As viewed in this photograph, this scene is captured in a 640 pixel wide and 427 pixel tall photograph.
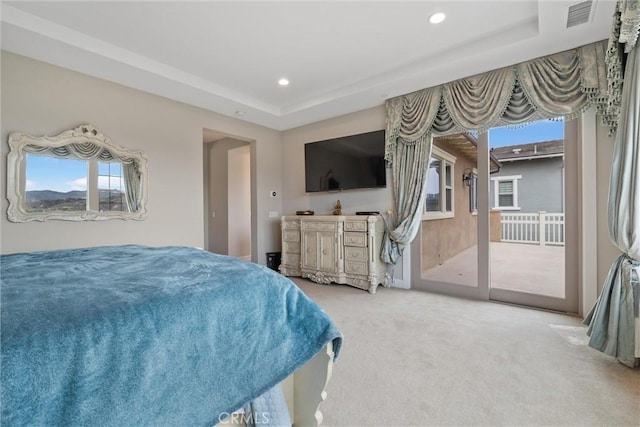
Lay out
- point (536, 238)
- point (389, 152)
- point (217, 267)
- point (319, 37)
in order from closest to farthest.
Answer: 1. point (217, 267)
2. point (319, 37)
3. point (536, 238)
4. point (389, 152)

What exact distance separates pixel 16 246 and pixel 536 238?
551cm

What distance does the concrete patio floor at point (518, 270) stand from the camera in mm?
3156

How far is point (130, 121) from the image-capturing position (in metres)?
3.30

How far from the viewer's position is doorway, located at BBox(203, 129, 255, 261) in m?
5.95

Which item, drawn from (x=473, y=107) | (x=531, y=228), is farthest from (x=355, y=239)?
(x=531, y=228)

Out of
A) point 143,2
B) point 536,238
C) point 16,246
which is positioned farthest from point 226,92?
point 536,238

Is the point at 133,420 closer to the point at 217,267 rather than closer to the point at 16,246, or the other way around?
the point at 217,267

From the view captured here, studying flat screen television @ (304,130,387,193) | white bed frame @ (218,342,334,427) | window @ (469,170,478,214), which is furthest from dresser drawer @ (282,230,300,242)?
white bed frame @ (218,342,334,427)

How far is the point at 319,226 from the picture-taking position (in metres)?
4.09

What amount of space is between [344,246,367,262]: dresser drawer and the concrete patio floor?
876 millimetres

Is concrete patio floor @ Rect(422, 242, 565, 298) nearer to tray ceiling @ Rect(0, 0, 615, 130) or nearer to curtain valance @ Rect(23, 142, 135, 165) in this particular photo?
tray ceiling @ Rect(0, 0, 615, 130)

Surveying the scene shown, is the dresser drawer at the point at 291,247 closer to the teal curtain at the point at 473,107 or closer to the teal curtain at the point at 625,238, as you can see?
the teal curtain at the point at 473,107

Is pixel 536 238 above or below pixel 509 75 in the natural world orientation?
below

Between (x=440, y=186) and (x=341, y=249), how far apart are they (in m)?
1.75
